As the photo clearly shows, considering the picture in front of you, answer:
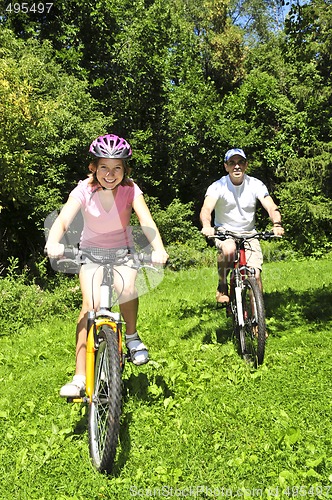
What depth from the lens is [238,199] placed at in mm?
5656

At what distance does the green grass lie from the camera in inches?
127

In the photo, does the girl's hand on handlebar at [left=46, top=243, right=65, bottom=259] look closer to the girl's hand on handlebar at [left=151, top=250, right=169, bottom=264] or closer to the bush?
the girl's hand on handlebar at [left=151, top=250, right=169, bottom=264]

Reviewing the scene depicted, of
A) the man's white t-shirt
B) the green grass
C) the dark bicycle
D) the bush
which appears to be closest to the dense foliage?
the bush

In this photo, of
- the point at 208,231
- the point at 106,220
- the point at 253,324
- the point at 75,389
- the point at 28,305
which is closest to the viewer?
the point at 75,389

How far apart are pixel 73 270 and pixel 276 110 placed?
76.9 feet

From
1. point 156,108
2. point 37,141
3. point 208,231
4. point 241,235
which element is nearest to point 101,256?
point 208,231

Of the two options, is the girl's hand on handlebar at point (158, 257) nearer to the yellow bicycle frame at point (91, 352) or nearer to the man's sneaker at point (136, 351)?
the yellow bicycle frame at point (91, 352)

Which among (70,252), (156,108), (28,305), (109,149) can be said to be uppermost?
(156,108)

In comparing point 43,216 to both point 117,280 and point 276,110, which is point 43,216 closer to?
point 117,280

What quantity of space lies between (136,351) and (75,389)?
55 centimetres

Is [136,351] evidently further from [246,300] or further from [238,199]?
[238,199]

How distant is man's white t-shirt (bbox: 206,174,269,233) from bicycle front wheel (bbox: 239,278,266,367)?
2.44 ft

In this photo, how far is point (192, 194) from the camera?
25.6 metres

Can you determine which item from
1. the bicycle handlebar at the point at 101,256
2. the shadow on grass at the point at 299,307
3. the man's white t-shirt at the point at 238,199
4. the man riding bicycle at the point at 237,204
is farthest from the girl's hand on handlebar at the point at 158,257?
the shadow on grass at the point at 299,307
